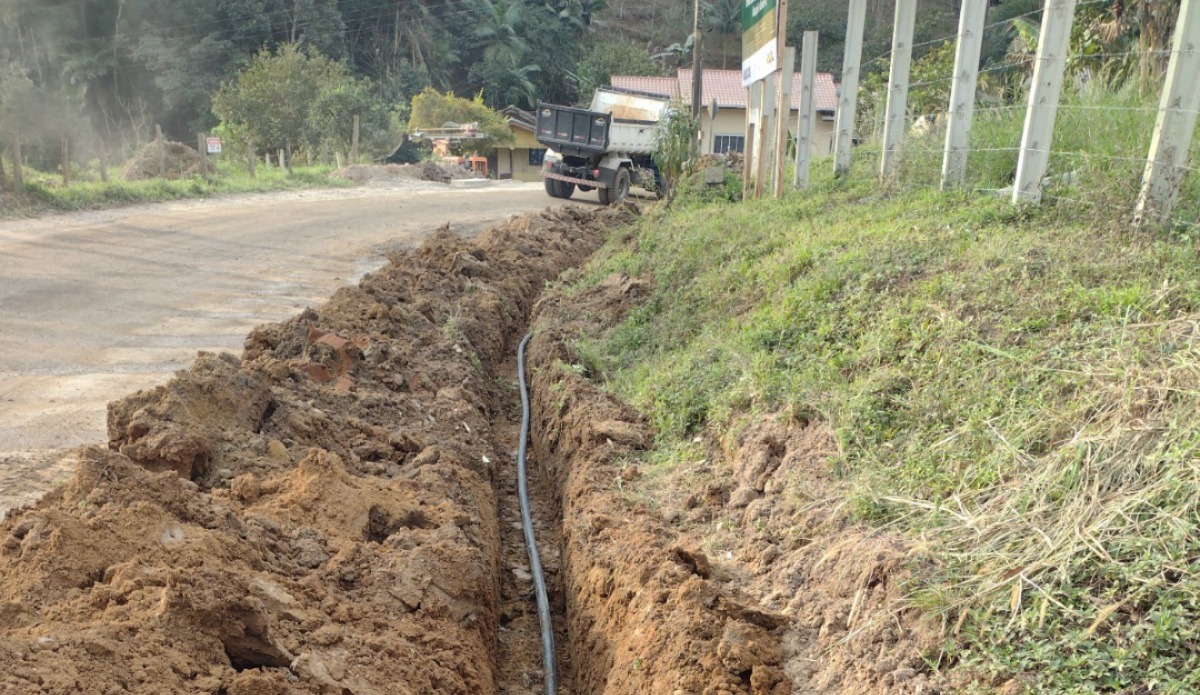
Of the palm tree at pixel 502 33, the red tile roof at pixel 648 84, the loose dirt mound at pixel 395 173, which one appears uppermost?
the palm tree at pixel 502 33

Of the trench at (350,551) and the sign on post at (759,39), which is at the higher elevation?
the sign on post at (759,39)

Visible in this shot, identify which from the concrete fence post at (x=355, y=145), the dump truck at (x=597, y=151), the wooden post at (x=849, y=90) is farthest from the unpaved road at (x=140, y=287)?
the concrete fence post at (x=355, y=145)

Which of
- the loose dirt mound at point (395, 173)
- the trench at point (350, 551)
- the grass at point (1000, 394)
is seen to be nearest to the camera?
the grass at point (1000, 394)

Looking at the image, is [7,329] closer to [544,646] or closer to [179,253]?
[179,253]

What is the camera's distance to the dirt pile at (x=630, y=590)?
11.4 feet

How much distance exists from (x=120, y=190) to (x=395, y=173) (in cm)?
1224

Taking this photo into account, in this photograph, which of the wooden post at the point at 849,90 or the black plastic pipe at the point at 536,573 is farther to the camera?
the wooden post at the point at 849,90

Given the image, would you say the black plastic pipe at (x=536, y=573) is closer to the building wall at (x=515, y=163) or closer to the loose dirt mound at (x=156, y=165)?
the loose dirt mound at (x=156, y=165)

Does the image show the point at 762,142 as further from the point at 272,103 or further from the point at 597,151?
the point at 272,103

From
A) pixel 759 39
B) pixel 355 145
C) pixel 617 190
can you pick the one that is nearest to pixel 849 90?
pixel 759 39

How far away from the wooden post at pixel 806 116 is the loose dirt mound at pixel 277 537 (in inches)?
224

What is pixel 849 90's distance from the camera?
1105cm

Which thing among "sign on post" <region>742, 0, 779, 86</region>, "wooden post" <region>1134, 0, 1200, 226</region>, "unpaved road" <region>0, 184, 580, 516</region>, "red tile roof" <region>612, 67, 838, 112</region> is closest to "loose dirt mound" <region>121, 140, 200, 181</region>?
"unpaved road" <region>0, 184, 580, 516</region>

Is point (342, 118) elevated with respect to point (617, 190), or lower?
elevated
